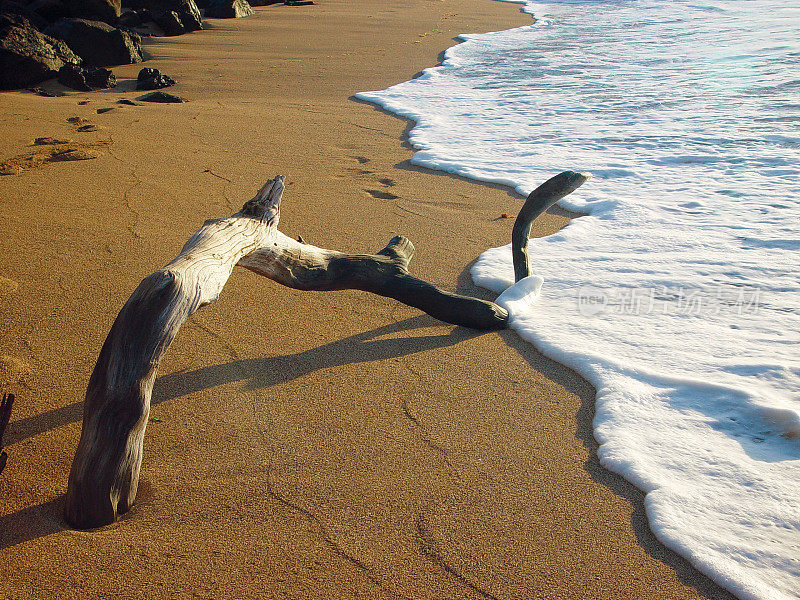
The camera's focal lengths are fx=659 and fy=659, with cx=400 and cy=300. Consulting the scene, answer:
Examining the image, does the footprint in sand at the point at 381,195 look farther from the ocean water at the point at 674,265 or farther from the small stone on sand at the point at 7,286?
the small stone on sand at the point at 7,286

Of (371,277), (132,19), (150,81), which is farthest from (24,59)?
(371,277)

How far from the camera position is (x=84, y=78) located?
282 inches

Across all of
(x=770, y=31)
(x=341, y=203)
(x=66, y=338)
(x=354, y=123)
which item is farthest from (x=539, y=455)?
(x=770, y=31)

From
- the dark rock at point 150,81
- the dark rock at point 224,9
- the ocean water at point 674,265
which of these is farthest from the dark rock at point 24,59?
the dark rock at point 224,9

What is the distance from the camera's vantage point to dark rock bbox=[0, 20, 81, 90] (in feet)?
23.0

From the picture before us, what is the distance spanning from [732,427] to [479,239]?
206 centimetres

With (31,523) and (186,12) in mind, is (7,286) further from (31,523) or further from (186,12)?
(186,12)

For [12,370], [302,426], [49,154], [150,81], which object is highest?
[150,81]

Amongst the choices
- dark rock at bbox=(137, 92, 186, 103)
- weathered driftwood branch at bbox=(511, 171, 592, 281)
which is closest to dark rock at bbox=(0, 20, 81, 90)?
dark rock at bbox=(137, 92, 186, 103)

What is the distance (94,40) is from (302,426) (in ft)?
26.2

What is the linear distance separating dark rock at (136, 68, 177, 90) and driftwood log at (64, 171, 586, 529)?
5372mm

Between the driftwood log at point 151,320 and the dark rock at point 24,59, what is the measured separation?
586 centimetres

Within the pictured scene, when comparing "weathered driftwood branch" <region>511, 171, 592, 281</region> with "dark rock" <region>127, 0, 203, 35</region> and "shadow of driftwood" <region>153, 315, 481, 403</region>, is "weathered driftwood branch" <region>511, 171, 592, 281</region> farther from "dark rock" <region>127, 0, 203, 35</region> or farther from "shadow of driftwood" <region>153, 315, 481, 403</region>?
"dark rock" <region>127, 0, 203, 35</region>

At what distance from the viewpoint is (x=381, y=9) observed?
50.3 ft
